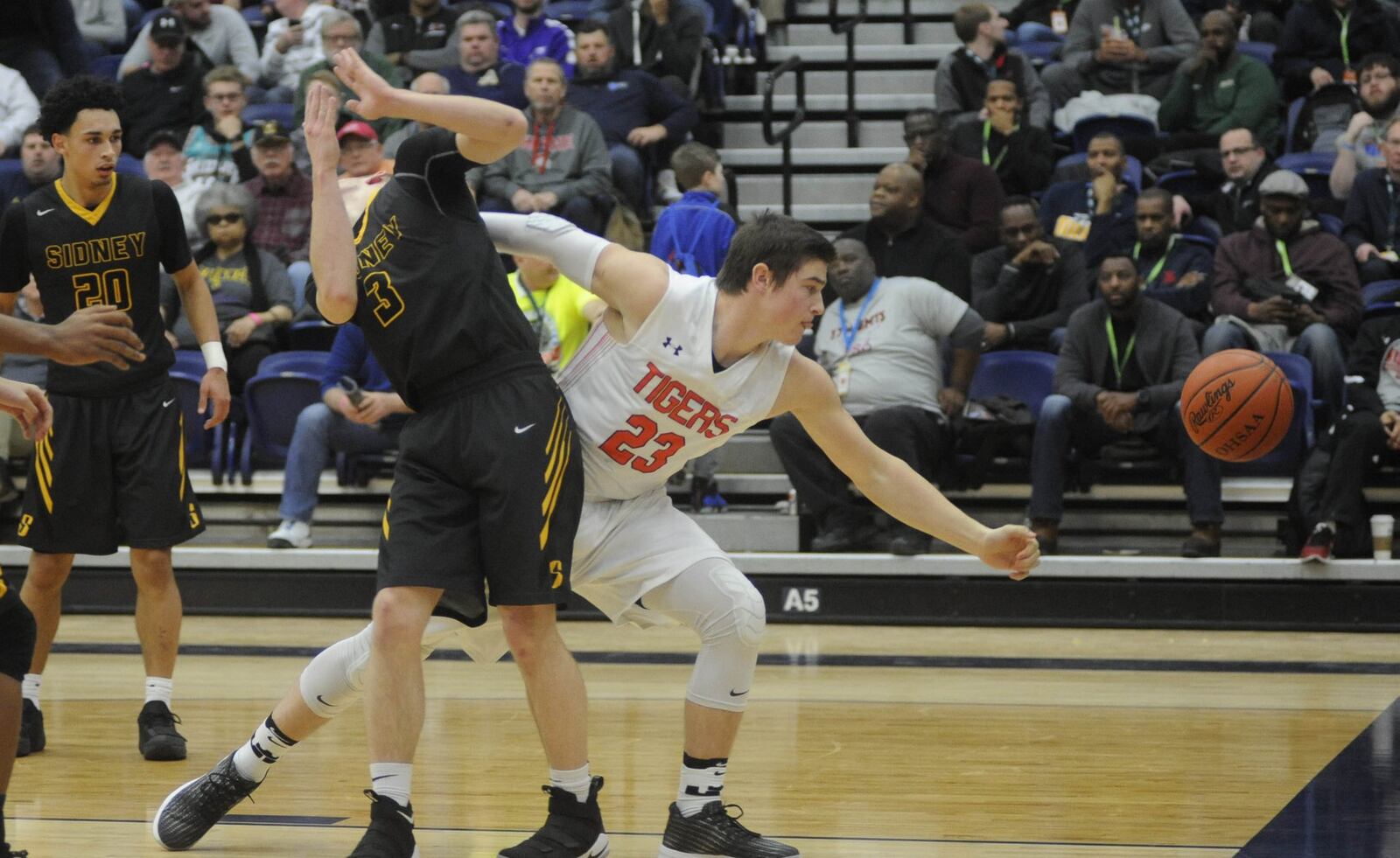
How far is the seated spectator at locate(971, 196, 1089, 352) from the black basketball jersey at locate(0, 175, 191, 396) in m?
4.58

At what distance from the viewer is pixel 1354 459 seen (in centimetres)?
741

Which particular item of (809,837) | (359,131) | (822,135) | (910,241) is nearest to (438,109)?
(809,837)

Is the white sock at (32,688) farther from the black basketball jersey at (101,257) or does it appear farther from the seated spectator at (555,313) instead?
the seated spectator at (555,313)

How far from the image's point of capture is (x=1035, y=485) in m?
7.78

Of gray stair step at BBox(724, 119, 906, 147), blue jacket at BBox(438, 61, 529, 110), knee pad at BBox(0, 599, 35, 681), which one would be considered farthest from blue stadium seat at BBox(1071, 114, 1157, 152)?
knee pad at BBox(0, 599, 35, 681)

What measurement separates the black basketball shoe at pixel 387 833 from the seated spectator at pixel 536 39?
776 centimetres

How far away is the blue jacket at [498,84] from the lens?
400 inches

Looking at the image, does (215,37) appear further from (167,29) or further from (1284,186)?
(1284,186)

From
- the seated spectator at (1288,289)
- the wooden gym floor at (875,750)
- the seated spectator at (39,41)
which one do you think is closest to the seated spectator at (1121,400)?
the seated spectator at (1288,289)

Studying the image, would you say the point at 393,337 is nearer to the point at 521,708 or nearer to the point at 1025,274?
the point at 521,708

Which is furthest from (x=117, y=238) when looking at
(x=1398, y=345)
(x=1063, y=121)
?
(x=1063, y=121)

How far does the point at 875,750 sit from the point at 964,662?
1.72 meters

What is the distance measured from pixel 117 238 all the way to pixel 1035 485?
4.31 metres

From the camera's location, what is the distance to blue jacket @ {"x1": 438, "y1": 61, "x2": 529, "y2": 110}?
1015cm
